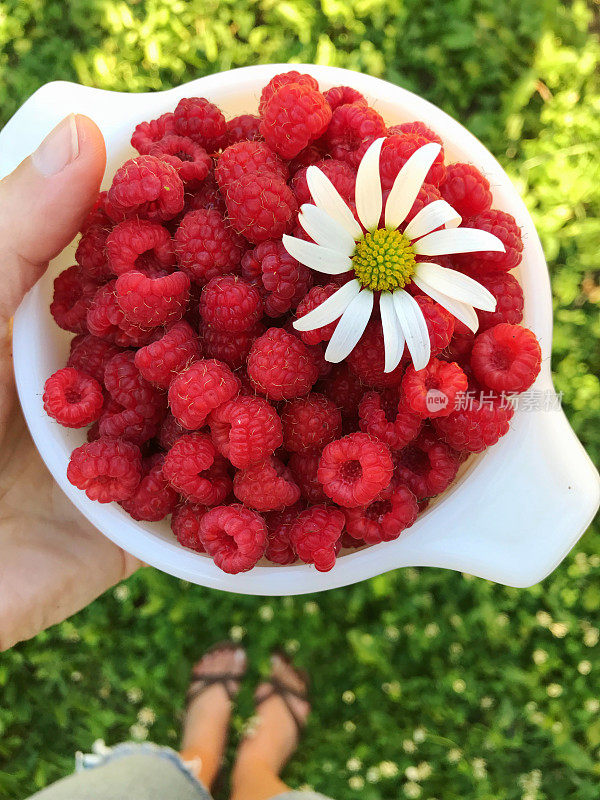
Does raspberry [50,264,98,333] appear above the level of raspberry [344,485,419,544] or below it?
above

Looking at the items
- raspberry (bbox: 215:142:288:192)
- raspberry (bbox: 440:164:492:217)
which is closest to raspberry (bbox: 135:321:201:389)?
raspberry (bbox: 215:142:288:192)

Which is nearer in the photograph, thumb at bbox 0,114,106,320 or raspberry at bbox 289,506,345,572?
raspberry at bbox 289,506,345,572

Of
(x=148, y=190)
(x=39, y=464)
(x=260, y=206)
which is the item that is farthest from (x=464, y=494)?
(x=39, y=464)

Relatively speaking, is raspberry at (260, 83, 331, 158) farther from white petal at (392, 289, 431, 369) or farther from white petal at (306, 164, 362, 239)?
white petal at (392, 289, 431, 369)

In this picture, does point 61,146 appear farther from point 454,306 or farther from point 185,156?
point 454,306

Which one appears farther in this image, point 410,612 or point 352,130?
point 410,612

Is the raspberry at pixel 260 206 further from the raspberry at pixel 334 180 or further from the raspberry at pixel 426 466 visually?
the raspberry at pixel 426 466

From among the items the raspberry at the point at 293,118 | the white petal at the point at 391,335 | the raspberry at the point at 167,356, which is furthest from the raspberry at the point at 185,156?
the white petal at the point at 391,335
